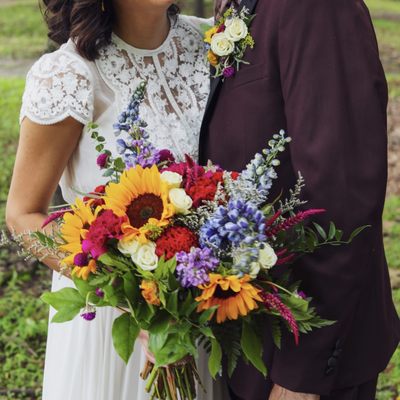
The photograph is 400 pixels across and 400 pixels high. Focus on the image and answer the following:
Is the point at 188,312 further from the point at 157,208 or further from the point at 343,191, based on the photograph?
the point at 343,191

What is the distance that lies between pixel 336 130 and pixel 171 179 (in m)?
0.51

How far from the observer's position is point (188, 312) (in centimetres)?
207

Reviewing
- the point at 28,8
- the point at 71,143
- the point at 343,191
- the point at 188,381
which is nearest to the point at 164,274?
the point at 188,381

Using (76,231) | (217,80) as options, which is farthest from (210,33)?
(76,231)

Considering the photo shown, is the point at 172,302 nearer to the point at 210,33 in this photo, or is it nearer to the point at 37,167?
the point at 37,167

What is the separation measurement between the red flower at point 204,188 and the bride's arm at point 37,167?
0.69 meters

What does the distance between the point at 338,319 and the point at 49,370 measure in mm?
1188

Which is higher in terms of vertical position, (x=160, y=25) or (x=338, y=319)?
(x=160, y=25)

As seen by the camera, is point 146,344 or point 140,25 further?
point 140,25

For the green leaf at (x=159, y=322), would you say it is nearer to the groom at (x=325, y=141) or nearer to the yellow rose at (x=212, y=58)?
the groom at (x=325, y=141)

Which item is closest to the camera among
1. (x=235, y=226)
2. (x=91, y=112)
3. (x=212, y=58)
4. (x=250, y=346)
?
(x=235, y=226)

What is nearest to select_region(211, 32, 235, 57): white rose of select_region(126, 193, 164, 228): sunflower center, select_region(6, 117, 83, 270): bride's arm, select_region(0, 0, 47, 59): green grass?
select_region(6, 117, 83, 270): bride's arm

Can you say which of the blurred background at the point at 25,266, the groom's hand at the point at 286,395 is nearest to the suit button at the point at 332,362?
the groom's hand at the point at 286,395

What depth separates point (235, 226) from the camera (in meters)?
1.96
